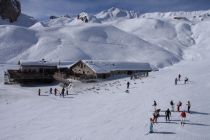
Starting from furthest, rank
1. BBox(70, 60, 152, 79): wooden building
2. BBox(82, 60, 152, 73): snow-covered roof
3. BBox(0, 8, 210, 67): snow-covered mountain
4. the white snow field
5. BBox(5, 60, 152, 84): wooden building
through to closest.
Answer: BBox(0, 8, 210, 67): snow-covered mountain < BBox(82, 60, 152, 73): snow-covered roof < BBox(70, 60, 152, 79): wooden building < BBox(5, 60, 152, 84): wooden building < the white snow field

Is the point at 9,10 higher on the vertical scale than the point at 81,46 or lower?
higher

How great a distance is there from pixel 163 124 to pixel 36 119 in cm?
1220

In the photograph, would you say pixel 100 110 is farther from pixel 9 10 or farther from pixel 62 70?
pixel 9 10

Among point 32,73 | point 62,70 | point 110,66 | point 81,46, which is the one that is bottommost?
point 32,73

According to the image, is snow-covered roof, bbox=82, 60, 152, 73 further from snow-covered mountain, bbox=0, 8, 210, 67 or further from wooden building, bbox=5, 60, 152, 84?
snow-covered mountain, bbox=0, 8, 210, 67

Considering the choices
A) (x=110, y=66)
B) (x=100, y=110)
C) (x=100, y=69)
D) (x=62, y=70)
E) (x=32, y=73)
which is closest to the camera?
(x=100, y=110)

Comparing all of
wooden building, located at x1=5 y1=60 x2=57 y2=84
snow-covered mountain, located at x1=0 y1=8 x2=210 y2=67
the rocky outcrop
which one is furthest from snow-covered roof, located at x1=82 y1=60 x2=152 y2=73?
the rocky outcrop

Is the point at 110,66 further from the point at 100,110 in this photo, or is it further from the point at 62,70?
the point at 100,110

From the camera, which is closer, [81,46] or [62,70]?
[62,70]

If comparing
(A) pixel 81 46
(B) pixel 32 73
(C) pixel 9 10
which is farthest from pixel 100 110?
(C) pixel 9 10

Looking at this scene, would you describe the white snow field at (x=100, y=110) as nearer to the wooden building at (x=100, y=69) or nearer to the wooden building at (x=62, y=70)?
the wooden building at (x=62, y=70)

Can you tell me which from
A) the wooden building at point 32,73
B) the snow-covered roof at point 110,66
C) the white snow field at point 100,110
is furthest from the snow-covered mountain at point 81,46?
the wooden building at point 32,73

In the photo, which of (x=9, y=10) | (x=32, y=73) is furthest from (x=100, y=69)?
(x=9, y=10)

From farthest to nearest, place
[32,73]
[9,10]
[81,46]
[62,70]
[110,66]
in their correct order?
1. [9,10]
2. [81,46]
3. [62,70]
4. [110,66]
5. [32,73]
